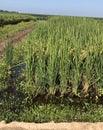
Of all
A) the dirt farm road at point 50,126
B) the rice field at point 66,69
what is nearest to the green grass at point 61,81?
the rice field at point 66,69

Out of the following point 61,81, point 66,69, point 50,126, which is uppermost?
point 66,69

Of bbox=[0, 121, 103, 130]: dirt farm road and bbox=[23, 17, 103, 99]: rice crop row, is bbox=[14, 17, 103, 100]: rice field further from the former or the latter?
bbox=[0, 121, 103, 130]: dirt farm road

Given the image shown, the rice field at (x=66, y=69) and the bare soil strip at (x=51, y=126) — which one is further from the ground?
the rice field at (x=66, y=69)

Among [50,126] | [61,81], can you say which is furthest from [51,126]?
[61,81]

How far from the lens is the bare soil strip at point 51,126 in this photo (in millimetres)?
5309

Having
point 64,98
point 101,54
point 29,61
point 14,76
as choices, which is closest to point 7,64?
point 14,76

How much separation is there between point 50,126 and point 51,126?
1 cm

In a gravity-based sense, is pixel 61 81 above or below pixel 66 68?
below

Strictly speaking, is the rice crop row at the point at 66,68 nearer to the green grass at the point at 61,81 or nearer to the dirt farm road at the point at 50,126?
the green grass at the point at 61,81

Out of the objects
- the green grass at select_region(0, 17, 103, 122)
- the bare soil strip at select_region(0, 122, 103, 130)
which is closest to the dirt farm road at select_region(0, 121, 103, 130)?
the bare soil strip at select_region(0, 122, 103, 130)

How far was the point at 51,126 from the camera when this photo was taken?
5367mm

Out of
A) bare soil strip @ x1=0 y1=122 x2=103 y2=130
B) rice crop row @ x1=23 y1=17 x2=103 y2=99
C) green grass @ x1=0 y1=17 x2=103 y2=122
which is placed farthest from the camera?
rice crop row @ x1=23 y1=17 x2=103 y2=99

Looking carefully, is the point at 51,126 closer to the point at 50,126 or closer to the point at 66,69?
the point at 50,126

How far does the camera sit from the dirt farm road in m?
5.31
